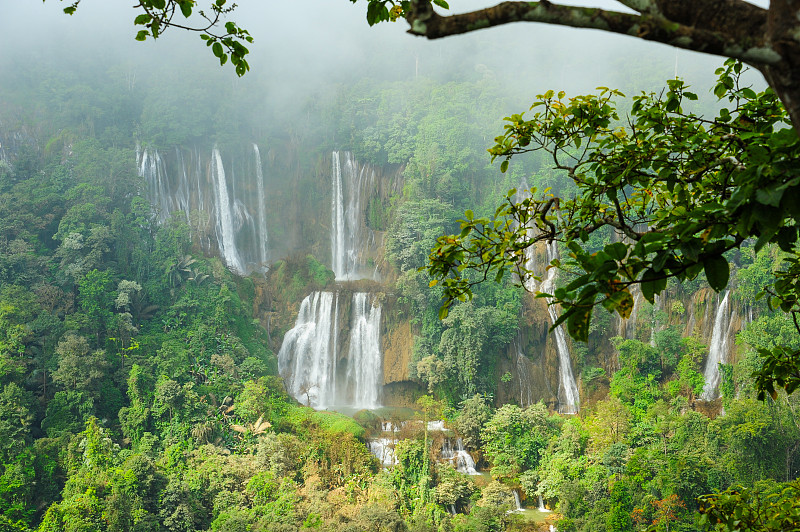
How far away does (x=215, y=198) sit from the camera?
21.3 m

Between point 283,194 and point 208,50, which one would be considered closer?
point 283,194

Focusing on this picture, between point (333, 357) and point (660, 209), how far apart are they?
1578 cm

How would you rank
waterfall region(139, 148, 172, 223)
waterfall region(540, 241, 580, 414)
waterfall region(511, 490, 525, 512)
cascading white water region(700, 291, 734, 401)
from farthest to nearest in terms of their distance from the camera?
waterfall region(139, 148, 172, 223)
waterfall region(540, 241, 580, 414)
cascading white water region(700, 291, 734, 401)
waterfall region(511, 490, 525, 512)

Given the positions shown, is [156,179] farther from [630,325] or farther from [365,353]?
[630,325]

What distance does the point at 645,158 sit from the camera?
2490mm

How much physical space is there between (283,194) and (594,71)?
1277 cm

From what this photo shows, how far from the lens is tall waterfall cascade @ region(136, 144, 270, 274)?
66.2 feet

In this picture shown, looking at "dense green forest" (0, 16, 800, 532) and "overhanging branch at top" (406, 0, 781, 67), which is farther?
"dense green forest" (0, 16, 800, 532)

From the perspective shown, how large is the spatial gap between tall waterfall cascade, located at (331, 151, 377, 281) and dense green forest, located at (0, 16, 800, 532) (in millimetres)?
393

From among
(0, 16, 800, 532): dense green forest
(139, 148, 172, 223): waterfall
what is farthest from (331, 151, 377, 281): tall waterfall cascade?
(139, 148, 172, 223): waterfall

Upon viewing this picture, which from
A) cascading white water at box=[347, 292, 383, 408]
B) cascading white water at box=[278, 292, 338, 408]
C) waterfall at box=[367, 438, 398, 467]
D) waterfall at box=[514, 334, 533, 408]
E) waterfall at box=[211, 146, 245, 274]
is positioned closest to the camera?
waterfall at box=[367, 438, 398, 467]

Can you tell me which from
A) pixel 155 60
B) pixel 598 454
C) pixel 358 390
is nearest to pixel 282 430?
pixel 358 390

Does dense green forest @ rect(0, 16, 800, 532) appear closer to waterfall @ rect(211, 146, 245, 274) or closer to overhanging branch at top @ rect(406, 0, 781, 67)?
waterfall @ rect(211, 146, 245, 274)

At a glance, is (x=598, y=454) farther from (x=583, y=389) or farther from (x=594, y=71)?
(x=594, y=71)
